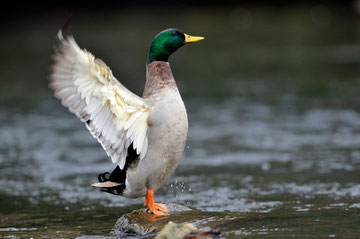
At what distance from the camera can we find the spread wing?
5547mm

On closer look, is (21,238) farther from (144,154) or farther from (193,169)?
(193,169)

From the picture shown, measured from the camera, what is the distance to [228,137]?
10.7 metres

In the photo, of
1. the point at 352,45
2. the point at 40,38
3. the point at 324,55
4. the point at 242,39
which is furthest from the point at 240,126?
the point at 40,38

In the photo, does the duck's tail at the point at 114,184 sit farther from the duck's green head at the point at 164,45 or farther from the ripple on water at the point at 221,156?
the ripple on water at the point at 221,156

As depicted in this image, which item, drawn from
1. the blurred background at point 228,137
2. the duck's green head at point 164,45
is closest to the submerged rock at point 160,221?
the blurred background at point 228,137

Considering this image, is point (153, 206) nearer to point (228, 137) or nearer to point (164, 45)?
point (164, 45)

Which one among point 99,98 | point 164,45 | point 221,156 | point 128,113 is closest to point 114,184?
point 128,113

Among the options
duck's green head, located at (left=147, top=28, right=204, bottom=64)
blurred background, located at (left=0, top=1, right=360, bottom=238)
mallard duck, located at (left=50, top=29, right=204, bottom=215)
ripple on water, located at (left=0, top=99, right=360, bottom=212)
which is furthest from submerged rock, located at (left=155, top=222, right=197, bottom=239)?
ripple on water, located at (left=0, top=99, right=360, bottom=212)

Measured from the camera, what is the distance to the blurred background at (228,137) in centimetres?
675

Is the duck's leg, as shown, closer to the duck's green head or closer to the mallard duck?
the mallard duck

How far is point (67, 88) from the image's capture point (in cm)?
567

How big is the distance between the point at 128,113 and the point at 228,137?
517cm

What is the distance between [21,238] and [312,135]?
18.3 ft

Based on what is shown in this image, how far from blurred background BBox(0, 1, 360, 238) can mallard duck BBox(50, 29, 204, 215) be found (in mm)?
682
